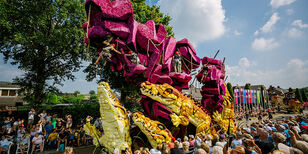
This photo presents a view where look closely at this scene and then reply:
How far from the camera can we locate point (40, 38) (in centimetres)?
880

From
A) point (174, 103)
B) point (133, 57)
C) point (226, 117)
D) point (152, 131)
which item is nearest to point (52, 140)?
point (152, 131)

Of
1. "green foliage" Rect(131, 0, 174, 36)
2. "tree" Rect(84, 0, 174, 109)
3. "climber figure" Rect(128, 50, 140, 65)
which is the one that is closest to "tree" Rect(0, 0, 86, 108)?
"tree" Rect(84, 0, 174, 109)

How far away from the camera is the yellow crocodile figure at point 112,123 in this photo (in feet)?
14.3

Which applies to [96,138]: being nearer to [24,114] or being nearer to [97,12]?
[97,12]

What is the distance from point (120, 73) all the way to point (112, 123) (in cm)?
750

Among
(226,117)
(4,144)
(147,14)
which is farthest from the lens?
(147,14)

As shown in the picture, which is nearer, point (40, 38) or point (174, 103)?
point (174, 103)

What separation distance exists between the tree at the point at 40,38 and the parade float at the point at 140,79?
5098mm

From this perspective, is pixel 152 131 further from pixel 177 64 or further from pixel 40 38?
pixel 40 38

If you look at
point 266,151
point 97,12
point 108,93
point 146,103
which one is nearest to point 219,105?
point 146,103

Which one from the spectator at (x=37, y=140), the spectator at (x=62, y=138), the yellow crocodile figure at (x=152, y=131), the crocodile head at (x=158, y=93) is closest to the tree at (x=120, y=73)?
the spectator at (x=62, y=138)

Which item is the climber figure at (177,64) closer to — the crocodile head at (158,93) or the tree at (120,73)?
the crocodile head at (158,93)

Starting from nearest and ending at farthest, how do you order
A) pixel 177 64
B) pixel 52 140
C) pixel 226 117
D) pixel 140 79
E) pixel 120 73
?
pixel 140 79, pixel 177 64, pixel 52 140, pixel 226 117, pixel 120 73

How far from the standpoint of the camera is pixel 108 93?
4.58 meters
